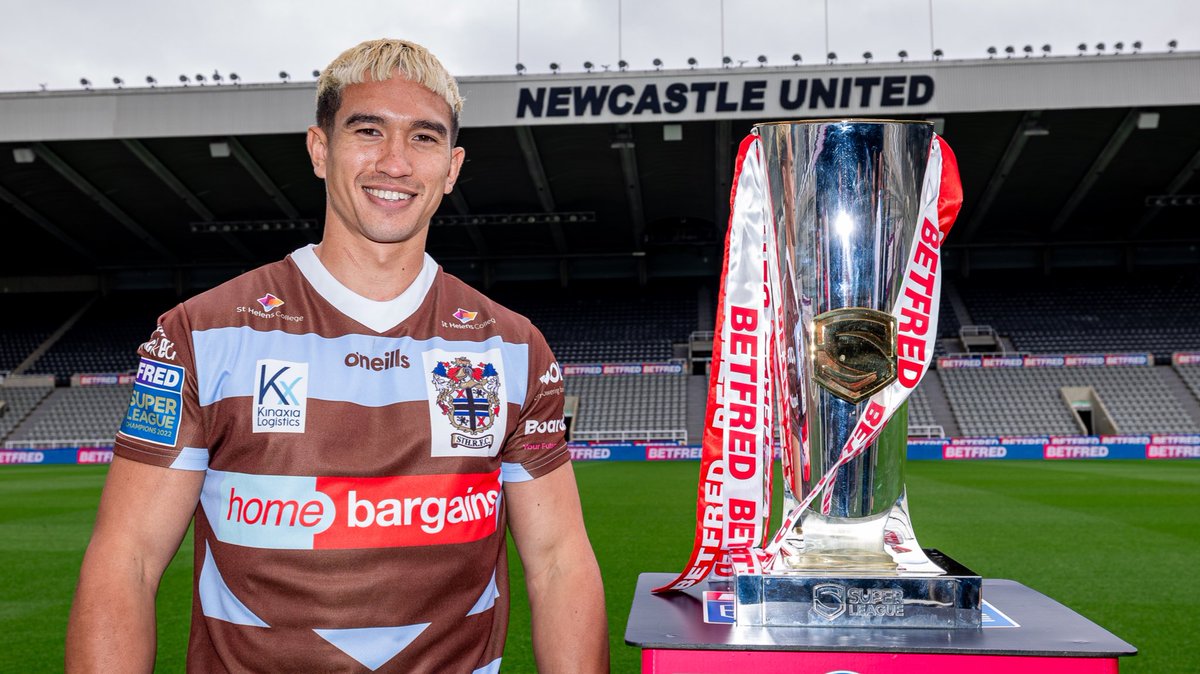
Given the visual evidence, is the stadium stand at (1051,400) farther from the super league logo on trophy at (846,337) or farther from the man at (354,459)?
the man at (354,459)

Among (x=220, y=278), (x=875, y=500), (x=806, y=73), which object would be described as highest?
(x=806, y=73)

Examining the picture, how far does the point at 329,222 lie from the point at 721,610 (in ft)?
3.16

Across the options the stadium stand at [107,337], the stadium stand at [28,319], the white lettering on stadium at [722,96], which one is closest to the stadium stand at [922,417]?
the white lettering on stadium at [722,96]

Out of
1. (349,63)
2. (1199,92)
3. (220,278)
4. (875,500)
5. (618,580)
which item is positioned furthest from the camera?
(220,278)

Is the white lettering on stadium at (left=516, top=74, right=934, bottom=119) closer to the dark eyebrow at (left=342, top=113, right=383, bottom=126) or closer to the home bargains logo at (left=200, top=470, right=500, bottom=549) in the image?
the dark eyebrow at (left=342, top=113, right=383, bottom=126)

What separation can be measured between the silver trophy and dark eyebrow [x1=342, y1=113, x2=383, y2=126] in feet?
2.31

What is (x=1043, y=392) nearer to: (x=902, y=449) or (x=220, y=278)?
(x=902, y=449)

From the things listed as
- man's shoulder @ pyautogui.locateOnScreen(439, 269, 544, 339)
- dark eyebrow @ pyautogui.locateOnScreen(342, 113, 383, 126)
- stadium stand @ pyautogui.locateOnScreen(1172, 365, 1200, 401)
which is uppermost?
stadium stand @ pyautogui.locateOnScreen(1172, 365, 1200, 401)

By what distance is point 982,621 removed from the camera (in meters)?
1.43

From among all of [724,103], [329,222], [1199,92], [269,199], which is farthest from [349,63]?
[269,199]

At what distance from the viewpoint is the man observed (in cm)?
123

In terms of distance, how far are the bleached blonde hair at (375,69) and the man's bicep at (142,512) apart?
59cm

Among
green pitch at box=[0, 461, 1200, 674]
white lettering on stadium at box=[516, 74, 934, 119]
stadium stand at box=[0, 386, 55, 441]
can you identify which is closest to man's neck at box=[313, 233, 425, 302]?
green pitch at box=[0, 461, 1200, 674]

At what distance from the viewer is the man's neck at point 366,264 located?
1.40m
